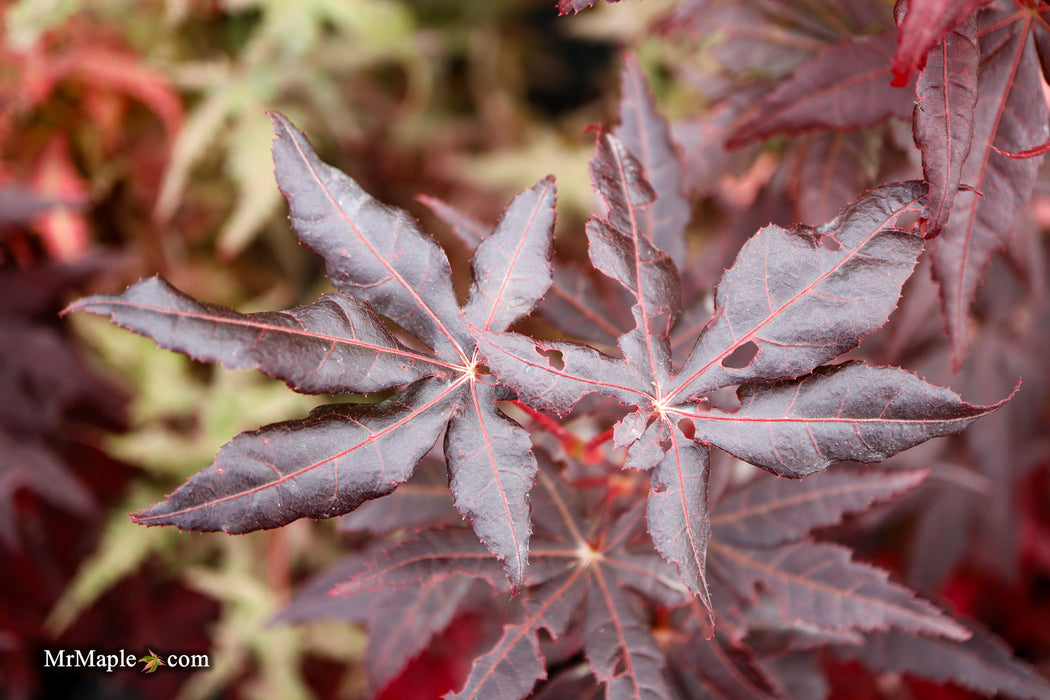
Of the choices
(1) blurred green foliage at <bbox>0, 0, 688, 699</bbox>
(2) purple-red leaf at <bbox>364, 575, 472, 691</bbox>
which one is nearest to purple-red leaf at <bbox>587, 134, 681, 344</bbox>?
(2) purple-red leaf at <bbox>364, 575, 472, 691</bbox>

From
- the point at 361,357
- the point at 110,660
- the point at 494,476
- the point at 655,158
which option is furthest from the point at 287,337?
the point at 110,660

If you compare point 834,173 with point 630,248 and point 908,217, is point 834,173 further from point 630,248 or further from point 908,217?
point 630,248

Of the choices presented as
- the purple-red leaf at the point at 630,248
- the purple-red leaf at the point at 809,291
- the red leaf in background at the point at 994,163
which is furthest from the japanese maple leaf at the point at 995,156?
the purple-red leaf at the point at 630,248

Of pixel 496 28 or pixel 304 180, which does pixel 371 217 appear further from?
pixel 496 28

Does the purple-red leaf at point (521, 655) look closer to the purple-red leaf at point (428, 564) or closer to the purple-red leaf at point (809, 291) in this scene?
the purple-red leaf at point (428, 564)

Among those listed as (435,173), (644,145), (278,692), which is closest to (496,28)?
(435,173)
